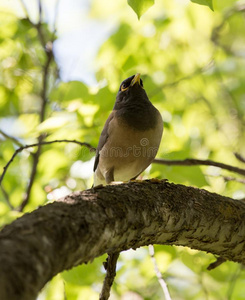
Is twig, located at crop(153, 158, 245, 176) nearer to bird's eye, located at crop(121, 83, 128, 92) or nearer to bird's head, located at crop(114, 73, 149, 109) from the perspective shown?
bird's head, located at crop(114, 73, 149, 109)

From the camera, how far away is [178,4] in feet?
20.6

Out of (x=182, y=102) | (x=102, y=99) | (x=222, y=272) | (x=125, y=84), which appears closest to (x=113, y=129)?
(x=102, y=99)

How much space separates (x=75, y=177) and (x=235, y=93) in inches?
163

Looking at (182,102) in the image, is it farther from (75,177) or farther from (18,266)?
(18,266)

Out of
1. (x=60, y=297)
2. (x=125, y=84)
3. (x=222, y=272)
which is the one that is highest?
(x=125, y=84)

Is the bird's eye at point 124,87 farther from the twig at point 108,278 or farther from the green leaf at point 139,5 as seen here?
the twig at point 108,278

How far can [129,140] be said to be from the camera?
423cm

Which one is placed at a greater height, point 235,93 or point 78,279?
point 235,93

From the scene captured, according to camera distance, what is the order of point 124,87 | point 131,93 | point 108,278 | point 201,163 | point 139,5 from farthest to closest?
point 124,87, point 131,93, point 201,163, point 108,278, point 139,5

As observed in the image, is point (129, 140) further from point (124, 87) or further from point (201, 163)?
point (124, 87)

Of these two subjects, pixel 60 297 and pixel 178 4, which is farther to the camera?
pixel 178 4

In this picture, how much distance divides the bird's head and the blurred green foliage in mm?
127

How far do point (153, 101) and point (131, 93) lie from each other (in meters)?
0.32

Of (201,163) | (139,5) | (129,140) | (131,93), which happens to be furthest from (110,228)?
(131,93)
